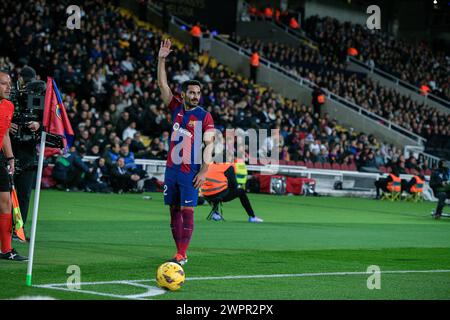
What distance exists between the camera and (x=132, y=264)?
11.2 meters

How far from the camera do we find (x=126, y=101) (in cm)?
3169

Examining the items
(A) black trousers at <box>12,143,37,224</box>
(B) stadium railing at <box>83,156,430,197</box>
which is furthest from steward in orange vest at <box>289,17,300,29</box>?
(A) black trousers at <box>12,143,37,224</box>

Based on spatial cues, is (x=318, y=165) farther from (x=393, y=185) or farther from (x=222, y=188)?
(x=222, y=188)

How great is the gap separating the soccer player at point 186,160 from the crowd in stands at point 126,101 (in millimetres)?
15688

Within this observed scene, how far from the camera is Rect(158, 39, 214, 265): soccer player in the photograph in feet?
36.0

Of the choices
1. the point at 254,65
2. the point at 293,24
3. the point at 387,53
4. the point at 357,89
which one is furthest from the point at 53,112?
the point at 387,53

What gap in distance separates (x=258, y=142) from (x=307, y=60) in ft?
44.5

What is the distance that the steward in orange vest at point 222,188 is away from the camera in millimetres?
19422

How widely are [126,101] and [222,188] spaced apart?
13021mm

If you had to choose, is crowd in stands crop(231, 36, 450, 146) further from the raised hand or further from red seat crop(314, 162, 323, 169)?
the raised hand

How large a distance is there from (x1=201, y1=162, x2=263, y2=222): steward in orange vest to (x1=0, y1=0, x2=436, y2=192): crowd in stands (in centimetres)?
801

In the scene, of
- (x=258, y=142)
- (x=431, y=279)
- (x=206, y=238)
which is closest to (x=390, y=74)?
(x=258, y=142)

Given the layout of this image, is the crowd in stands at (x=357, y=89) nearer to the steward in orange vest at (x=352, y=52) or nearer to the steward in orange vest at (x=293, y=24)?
the steward in orange vest at (x=352, y=52)

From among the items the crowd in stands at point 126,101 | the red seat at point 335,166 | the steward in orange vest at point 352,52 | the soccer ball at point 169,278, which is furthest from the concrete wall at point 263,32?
the soccer ball at point 169,278
